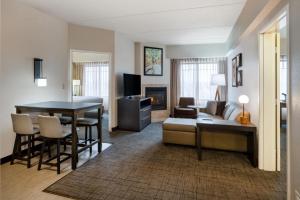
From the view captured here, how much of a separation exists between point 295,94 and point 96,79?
795 centimetres

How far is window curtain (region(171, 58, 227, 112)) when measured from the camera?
6.85 metres

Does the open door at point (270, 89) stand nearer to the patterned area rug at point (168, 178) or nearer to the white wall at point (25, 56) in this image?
the patterned area rug at point (168, 178)

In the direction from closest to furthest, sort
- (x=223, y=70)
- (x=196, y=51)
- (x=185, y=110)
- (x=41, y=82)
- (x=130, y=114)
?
(x=41, y=82)
(x=130, y=114)
(x=185, y=110)
(x=223, y=70)
(x=196, y=51)

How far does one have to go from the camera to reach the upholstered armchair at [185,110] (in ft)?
19.1

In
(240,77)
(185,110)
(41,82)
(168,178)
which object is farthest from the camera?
Result: (185,110)

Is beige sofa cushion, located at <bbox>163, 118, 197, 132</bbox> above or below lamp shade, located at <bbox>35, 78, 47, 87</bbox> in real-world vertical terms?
below

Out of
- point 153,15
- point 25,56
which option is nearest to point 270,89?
point 153,15

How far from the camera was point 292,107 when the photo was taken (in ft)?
5.58

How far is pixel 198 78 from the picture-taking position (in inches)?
274

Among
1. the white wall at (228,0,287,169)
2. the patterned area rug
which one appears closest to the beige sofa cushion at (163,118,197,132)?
the patterned area rug

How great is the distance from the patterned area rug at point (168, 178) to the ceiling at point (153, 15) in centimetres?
271

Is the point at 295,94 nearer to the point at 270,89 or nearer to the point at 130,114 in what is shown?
the point at 270,89

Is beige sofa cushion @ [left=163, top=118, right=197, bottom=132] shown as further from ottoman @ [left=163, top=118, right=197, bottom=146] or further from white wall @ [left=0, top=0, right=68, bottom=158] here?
white wall @ [left=0, top=0, right=68, bottom=158]

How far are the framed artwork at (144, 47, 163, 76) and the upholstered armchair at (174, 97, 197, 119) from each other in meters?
1.30
